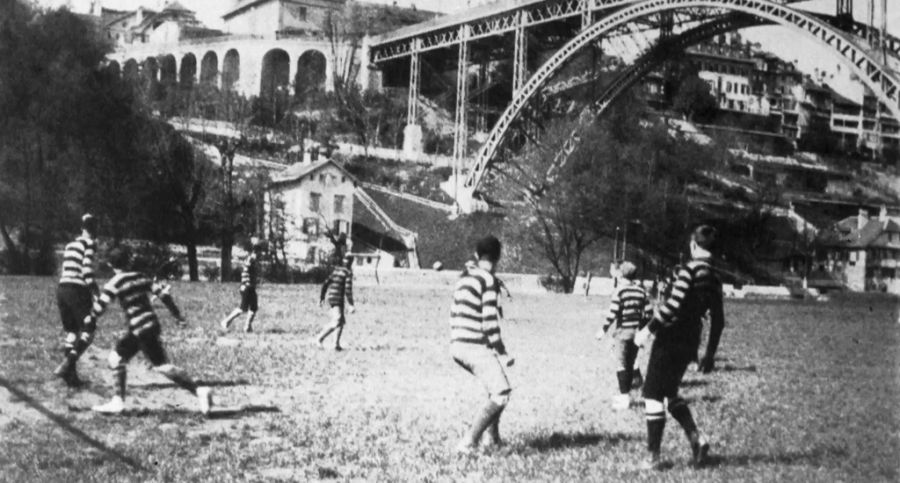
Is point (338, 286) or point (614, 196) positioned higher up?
point (614, 196)

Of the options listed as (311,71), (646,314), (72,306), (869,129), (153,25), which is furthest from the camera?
(311,71)

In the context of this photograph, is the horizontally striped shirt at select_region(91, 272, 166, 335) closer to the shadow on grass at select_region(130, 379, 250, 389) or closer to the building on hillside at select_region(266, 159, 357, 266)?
the shadow on grass at select_region(130, 379, 250, 389)

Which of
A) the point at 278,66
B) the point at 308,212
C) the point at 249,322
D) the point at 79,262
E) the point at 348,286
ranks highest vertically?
the point at 278,66

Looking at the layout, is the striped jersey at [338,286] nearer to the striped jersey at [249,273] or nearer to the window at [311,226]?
the window at [311,226]

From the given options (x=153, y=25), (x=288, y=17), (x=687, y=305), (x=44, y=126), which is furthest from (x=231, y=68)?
(x=687, y=305)

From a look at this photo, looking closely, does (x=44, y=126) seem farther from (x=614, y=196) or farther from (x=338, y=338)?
(x=614, y=196)

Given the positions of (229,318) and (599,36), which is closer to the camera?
(229,318)

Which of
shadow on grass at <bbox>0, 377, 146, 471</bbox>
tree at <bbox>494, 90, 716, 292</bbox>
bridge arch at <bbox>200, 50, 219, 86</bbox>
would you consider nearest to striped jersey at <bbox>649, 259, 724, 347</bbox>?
tree at <bbox>494, 90, 716, 292</bbox>
